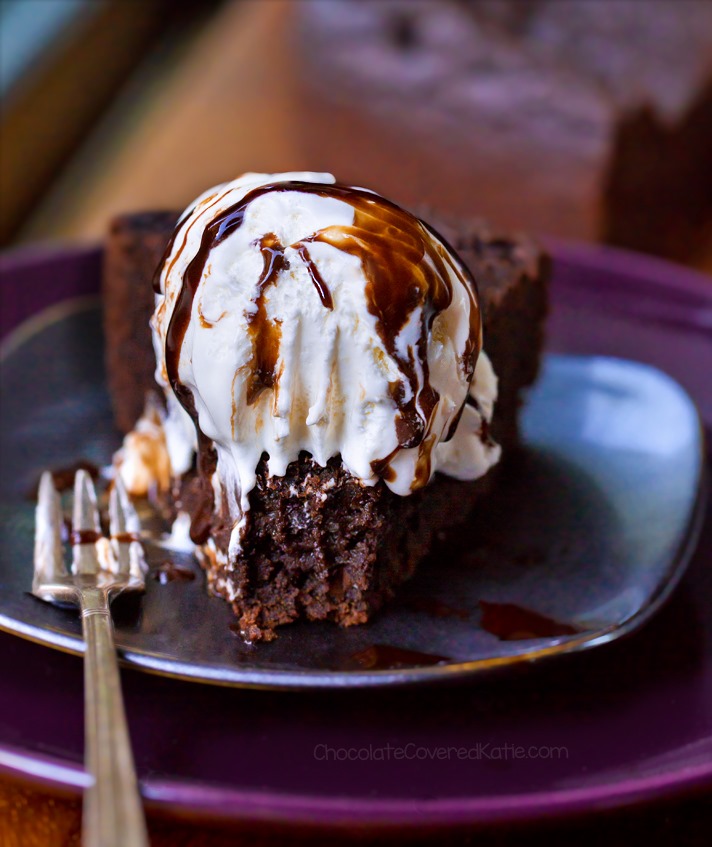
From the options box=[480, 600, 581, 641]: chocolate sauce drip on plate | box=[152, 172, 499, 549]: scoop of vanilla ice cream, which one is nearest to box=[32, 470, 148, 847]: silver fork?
box=[152, 172, 499, 549]: scoop of vanilla ice cream

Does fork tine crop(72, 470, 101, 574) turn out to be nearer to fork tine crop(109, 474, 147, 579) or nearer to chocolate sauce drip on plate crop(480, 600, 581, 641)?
fork tine crop(109, 474, 147, 579)

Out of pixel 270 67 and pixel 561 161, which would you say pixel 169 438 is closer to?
pixel 561 161

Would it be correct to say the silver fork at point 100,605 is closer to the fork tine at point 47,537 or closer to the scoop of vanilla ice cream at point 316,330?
the fork tine at point 47,537

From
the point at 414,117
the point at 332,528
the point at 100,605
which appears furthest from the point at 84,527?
the point at 414,117

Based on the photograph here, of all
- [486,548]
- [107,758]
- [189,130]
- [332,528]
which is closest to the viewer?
[107,758]

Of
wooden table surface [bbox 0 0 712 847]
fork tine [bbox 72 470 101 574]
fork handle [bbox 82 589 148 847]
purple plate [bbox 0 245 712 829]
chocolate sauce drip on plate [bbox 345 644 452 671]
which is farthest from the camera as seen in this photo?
wooden table surface [bbox 0 0 712 847]

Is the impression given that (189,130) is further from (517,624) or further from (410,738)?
(410,738)
